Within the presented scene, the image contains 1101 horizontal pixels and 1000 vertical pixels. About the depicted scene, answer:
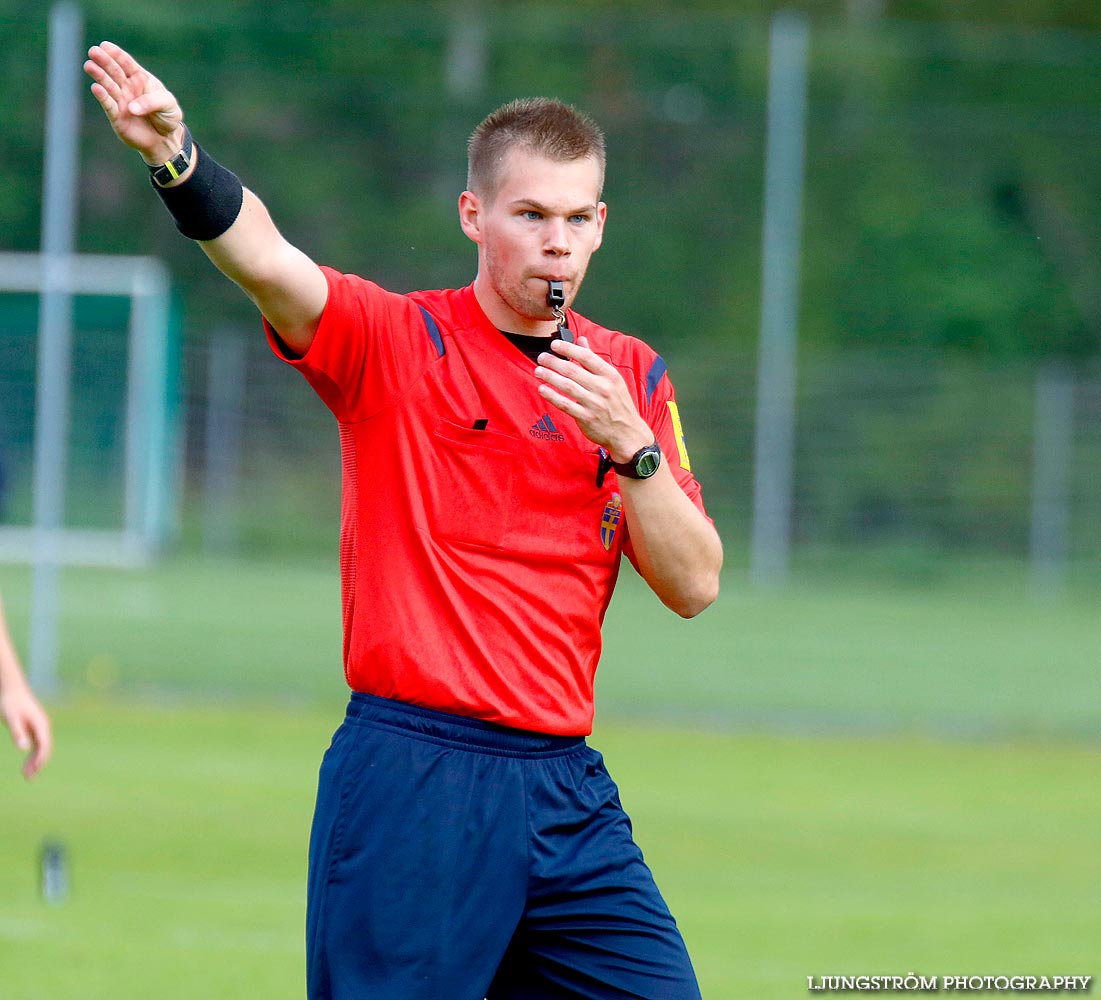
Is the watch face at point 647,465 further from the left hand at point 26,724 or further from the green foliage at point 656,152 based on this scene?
the green foliage at point 656,152

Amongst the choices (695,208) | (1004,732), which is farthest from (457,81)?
(1004,732)

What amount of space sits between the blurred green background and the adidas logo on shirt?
395cm

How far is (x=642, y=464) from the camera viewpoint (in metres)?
3.40

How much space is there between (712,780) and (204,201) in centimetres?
734

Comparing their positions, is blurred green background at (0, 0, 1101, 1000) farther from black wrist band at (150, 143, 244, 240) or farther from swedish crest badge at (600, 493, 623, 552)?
black wrist band at (150, 143, 244, 240)

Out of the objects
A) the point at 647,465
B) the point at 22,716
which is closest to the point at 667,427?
the point at 647,465

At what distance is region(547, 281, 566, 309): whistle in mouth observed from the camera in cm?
352

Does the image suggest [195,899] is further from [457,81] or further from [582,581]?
[457,81]

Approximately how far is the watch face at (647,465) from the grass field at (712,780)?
312cm

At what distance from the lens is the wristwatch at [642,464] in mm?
3393

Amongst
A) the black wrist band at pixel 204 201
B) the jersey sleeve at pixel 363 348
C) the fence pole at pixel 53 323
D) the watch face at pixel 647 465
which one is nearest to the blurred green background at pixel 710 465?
the fence pole at pixel 53 323

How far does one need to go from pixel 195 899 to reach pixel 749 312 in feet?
29.5

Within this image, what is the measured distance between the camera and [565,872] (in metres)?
3.50

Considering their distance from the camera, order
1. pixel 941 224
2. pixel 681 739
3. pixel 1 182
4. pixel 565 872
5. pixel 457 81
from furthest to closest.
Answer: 1. pixel 941 224
2. pixel 457 81
3. pixel 1 182
4. pixel 681 739
5. pixel 565 872
